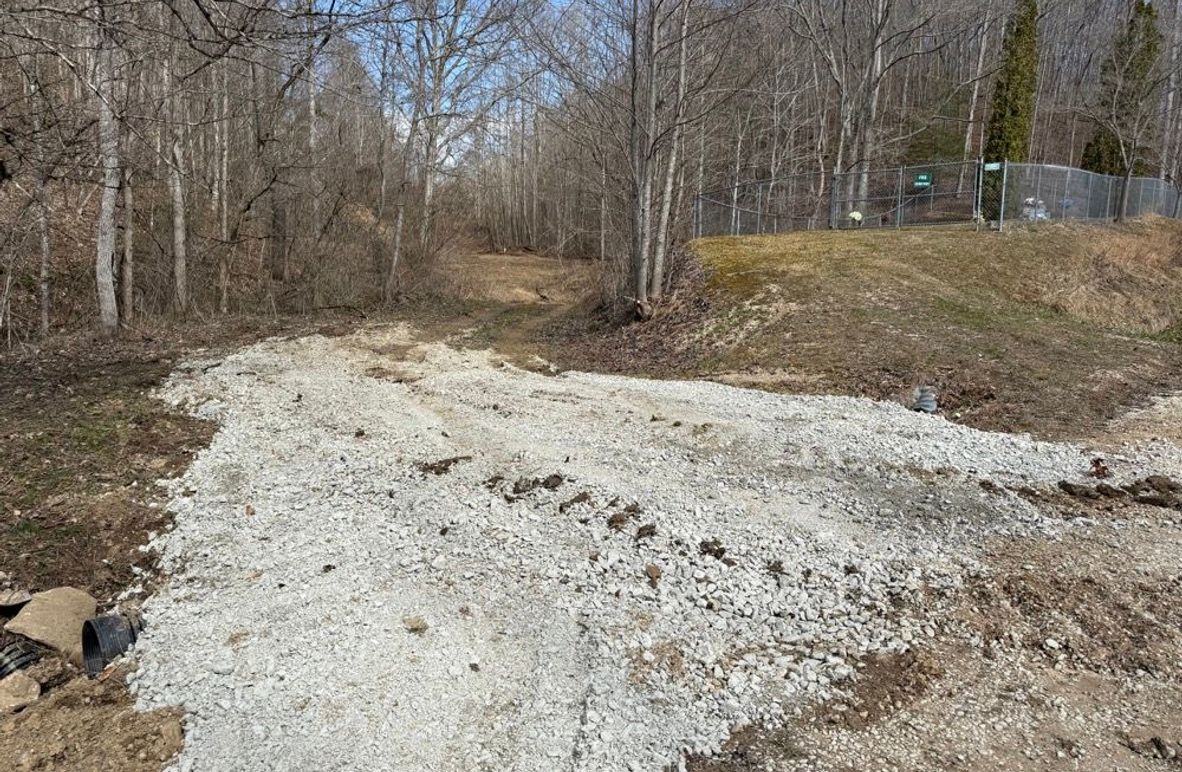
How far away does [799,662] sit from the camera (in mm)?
3303

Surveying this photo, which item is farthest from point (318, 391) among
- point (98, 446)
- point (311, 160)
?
point (311, 160)

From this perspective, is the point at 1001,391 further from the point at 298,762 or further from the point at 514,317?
the point at 514,317

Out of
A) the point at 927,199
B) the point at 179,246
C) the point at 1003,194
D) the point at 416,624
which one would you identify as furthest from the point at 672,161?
the point at 927,199

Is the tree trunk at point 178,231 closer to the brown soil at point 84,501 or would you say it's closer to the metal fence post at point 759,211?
the brown soil at point 84,501

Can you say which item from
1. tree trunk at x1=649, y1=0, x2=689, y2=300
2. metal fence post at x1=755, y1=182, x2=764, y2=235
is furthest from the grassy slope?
metal fence post at x1=755, y1=182, x2=764, y2=235

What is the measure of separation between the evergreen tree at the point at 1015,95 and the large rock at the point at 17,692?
26751 millimetres

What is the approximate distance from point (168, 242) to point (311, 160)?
3.84m

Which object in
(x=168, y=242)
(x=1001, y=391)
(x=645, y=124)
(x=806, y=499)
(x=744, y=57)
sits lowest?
(x=806, y=499)

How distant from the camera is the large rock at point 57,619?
11.5ft

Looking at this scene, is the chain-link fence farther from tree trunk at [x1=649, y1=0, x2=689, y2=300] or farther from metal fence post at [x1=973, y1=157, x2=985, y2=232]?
tree trunk at [x1=649, y1=0, x2=689, y2=300]

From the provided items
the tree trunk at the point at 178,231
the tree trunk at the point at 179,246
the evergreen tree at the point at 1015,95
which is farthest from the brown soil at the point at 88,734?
the evergreen tree at the point at 1015,95

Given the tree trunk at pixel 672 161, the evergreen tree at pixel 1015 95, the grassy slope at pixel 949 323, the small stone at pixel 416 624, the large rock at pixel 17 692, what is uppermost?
the evergreen tree at pixel 1015 95

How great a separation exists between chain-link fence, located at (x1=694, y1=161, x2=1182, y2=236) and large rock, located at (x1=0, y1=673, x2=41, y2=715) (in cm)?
1842

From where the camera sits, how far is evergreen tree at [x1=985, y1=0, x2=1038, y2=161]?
903 inches
